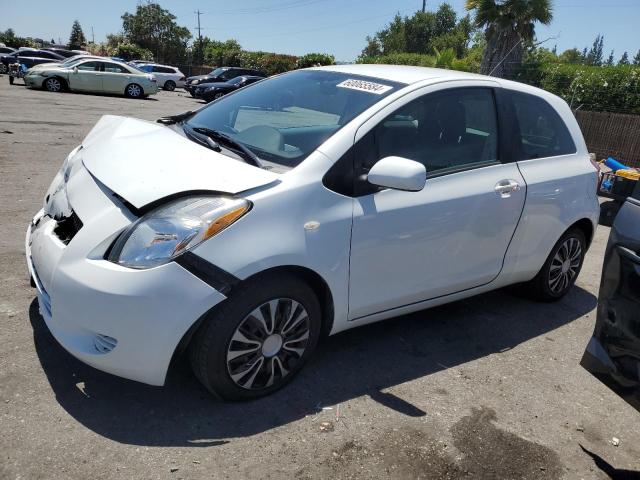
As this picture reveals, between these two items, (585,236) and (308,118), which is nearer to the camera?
(308,118)

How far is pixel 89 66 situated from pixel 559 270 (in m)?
21.7

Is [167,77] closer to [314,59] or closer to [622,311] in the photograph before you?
[314,59]

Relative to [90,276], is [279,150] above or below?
above

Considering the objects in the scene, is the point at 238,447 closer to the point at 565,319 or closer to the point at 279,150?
the point at 279,150

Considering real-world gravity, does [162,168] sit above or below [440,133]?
below

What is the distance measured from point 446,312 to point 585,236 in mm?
1379

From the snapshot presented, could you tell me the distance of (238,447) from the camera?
257 cm

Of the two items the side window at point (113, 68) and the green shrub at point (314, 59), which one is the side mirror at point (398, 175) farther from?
the green shrub at point (314, 59)

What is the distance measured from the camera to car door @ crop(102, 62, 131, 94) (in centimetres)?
2220

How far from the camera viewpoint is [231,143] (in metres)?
3.20

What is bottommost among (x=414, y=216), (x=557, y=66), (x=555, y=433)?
(x=555, y=433)

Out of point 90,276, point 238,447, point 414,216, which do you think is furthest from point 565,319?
point 90,276

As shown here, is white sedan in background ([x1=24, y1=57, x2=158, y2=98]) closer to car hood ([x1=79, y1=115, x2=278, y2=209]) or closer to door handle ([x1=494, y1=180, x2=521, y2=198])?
car hood ([x1=79, y1=115, x2=278, y2=209])

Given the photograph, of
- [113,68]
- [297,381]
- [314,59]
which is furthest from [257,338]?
[314,59]
